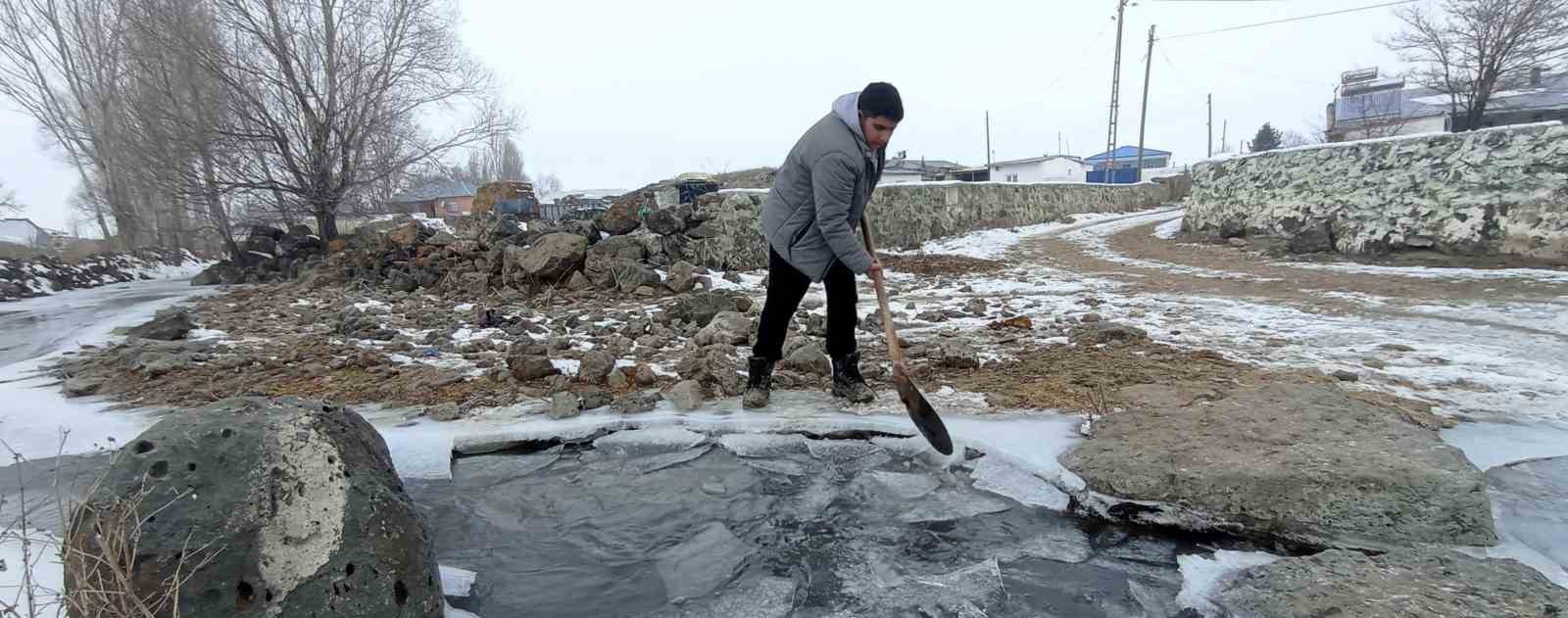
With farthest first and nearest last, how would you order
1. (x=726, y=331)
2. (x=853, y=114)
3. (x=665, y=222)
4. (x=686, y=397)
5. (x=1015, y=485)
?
1. (x=665, y=222)
2. (x=726, y=331)
3. (x=686, y=397)
4. (x=853, y=114)
5. (x=1015, y=485)

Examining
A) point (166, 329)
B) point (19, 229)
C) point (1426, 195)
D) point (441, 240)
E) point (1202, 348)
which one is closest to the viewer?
point (1202, 348)

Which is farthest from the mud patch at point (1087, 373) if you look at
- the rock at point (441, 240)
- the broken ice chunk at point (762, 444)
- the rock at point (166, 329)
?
the rock at point (441, 240)

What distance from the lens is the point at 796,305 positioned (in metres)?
3.29

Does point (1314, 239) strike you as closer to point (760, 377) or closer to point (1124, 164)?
point (760, 377)

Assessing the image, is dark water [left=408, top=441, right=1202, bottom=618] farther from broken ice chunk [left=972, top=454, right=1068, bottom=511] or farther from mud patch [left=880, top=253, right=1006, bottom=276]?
mud patch [left=880, top=253, right=1006, bottom=276]

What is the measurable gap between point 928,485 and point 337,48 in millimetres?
13412

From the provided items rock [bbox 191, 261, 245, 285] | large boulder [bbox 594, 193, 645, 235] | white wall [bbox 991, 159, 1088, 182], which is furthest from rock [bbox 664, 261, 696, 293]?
white wall [bbox 991, 159, 1088, 182]

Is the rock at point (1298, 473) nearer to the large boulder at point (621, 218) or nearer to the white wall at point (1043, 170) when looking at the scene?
the large boulder at point (621, 218)

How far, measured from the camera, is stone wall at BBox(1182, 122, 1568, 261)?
21.5 ft

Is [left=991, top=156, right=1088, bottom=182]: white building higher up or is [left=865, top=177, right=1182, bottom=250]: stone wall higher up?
[left=991, top=156, right=1088, bottom=182]: white building

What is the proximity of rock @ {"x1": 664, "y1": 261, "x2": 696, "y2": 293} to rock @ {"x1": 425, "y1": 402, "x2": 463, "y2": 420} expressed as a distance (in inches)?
155

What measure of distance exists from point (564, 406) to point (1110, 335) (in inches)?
125

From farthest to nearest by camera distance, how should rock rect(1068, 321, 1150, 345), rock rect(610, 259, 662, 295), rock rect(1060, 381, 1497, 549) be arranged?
1. rock rect(610, 259, 662, 295)
2. rock rect(1068, 321, 1150, 345)
3. rock rect(1060, 381, 1497, 549)

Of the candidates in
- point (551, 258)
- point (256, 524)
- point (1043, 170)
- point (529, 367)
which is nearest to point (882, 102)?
point (529, 367)
